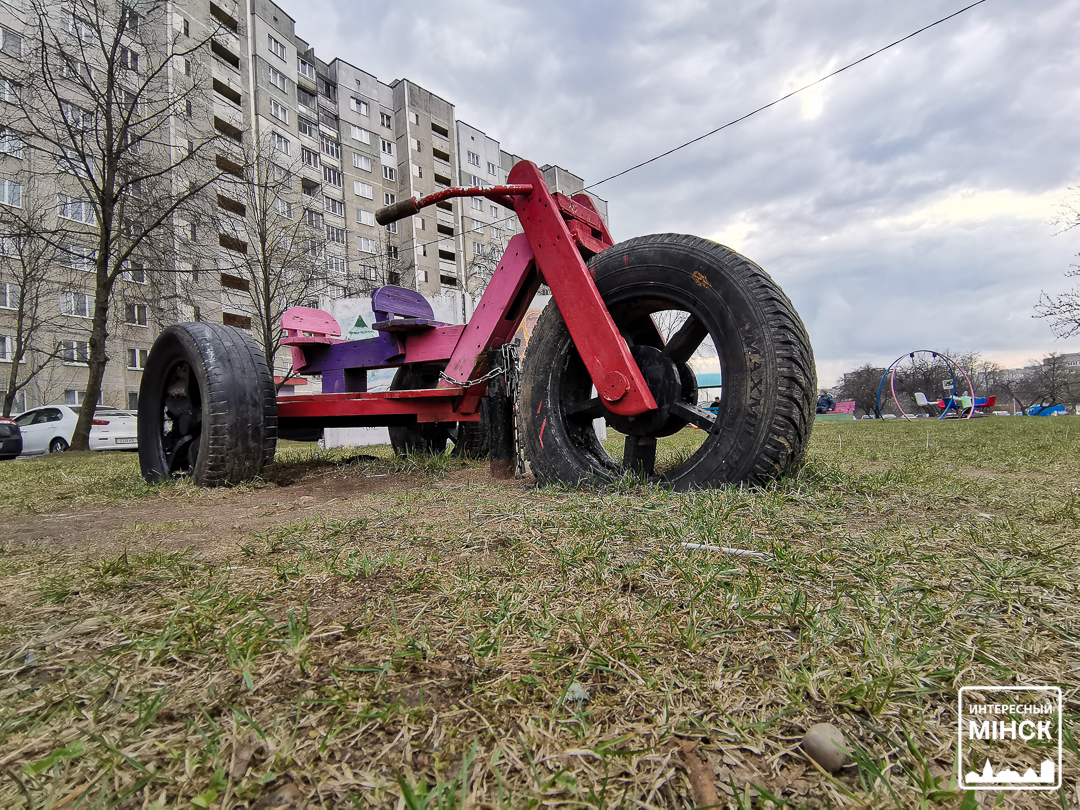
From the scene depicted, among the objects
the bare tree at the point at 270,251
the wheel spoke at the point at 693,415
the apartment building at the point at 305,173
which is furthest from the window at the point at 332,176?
the wheel spoke at the point at 693,415

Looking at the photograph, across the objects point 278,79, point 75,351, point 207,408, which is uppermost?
point 278,79

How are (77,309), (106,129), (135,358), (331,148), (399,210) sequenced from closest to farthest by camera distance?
(399,210) < (106,129) < (77,309) < (135,358) < (331,148)

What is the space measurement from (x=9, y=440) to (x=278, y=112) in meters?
29.6

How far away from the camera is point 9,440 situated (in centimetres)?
1215

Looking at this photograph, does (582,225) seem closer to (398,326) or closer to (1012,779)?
(398,326)

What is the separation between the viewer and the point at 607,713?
812mm

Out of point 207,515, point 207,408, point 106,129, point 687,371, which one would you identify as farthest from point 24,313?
point 687,371

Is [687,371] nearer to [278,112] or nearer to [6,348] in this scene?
[6,348]

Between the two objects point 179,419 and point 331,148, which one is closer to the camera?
point 179,419

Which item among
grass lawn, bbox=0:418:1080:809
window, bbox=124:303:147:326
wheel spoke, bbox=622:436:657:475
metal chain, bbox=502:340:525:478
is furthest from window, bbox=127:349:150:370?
wheel spoke, bbox=622:436:657:475

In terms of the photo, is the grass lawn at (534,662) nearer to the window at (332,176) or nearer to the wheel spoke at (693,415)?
the wheel spoke at (693,415)

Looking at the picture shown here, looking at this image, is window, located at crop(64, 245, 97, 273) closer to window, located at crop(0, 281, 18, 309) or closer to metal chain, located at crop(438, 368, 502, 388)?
metal chain, located at crop(438, 368, 502, 388)

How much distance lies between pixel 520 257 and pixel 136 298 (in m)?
14.2

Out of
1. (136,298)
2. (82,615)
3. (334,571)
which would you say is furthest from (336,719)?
(136,298)
